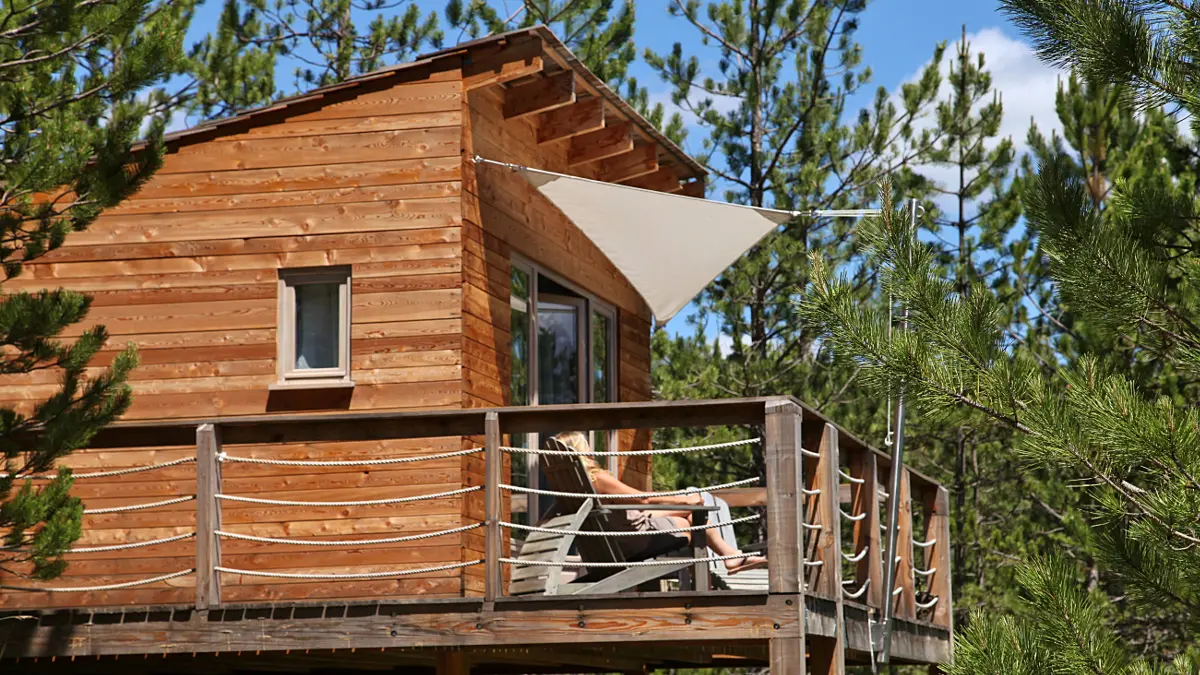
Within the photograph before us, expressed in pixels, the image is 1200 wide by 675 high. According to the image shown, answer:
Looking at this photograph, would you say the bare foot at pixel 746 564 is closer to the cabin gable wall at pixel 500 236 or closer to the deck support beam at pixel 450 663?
→ the deck support beam at pixel 450 663

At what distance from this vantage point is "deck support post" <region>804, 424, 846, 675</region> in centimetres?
724

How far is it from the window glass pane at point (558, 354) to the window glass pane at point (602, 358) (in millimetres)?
345

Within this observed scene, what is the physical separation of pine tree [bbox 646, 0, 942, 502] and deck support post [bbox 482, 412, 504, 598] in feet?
29.6

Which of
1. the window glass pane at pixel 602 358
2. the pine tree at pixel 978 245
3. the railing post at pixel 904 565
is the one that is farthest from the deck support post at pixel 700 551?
the pine tree at pixel 978 245

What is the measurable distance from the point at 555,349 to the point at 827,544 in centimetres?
351

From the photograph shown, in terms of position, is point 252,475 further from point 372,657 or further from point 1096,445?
point 1096,445

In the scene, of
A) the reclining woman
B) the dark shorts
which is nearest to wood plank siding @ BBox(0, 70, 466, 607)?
the reclining woman

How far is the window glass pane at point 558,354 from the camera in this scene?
10.2 m

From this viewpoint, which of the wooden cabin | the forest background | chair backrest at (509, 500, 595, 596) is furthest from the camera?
the forest background

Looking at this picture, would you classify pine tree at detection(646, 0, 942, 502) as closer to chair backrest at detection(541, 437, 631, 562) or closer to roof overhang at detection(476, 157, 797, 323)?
roof overhang at detection(476, 157, 797, 323)

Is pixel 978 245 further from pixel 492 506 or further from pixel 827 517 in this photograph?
pixel 492 506

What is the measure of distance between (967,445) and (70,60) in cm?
1430

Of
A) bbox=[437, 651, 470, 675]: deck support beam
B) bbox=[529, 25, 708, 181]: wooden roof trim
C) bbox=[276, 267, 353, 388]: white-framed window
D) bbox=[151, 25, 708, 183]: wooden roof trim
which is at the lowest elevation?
bbox=[437, 651, 470, 675]: deck support beam

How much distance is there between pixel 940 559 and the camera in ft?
33.0
